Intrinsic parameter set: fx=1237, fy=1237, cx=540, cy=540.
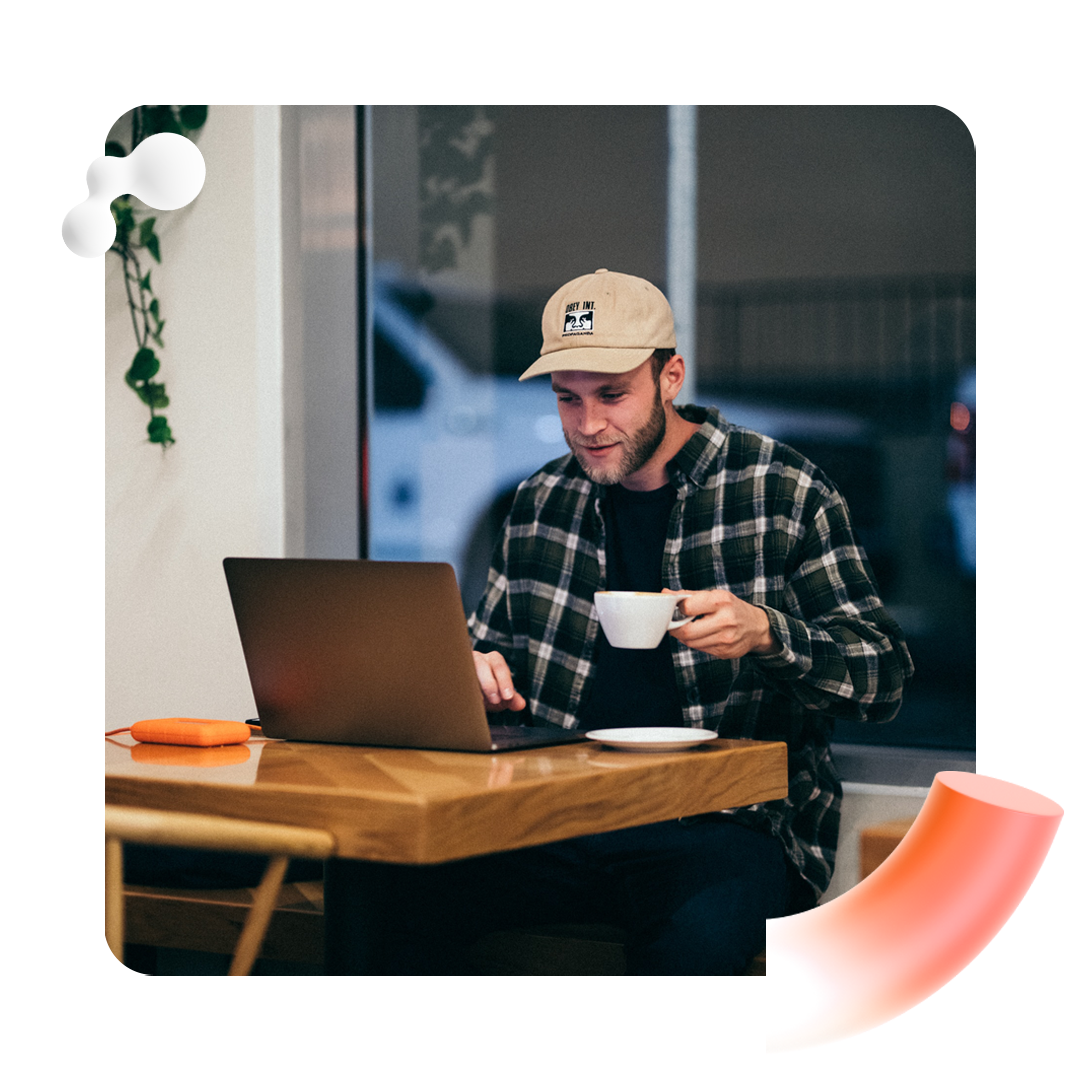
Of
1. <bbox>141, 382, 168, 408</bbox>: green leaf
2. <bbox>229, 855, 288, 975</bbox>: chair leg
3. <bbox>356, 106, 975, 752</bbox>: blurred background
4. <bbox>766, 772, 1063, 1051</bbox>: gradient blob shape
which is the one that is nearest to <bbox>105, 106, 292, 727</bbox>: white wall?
<bbox>141, 382, 168, 408</bbox>: green leaf

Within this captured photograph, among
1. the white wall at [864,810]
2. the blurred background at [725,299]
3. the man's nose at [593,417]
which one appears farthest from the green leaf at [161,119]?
the white wall at [864,810]

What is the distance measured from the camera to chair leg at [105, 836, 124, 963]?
4.75 ft

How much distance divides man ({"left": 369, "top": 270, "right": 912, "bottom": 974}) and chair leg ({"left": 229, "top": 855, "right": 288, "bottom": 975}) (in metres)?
0.25

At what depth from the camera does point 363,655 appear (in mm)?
1435

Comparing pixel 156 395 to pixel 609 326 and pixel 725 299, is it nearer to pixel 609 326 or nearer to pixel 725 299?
pixel 609 326

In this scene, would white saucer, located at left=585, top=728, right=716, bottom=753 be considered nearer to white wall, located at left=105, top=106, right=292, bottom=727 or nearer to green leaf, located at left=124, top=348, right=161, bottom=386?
white wall, located at left=105, top=106, right=292, bottom=727

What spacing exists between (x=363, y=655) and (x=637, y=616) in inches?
12.6

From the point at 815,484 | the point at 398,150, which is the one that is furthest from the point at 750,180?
the point at 398,150

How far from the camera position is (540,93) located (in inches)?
63.9

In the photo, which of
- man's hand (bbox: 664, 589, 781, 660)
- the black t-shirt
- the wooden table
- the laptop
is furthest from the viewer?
the black t-shirt

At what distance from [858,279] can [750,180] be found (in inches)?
9.5

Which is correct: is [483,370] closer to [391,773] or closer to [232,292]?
[232,292]

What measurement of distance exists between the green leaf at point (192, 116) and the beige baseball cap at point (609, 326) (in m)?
0.78

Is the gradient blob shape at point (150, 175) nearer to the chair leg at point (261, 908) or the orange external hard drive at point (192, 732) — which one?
the orange external hard drive at point (192, 732)
